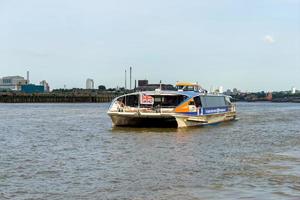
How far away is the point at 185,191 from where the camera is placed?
1481cm

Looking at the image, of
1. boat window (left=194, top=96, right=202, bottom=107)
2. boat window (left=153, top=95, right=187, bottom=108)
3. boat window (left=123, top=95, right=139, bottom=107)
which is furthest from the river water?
boat window (left=153, top=95, right=187, bottom=108)

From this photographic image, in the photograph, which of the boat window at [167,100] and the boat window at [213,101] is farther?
the boat window at [213,101]

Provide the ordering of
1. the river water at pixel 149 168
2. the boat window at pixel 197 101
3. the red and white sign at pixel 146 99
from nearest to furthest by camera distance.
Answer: the river water at pixel 149 168
the red and white sign at pixel 146 99
the boat window at pixel 197 101

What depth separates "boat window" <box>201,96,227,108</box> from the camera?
43.5 metres

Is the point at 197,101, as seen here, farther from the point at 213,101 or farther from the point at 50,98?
the point at 50,98

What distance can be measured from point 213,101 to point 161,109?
36.2 ft

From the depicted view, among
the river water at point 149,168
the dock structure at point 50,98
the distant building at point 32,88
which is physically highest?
the distant building at point 32,88

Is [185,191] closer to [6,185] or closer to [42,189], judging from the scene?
[42,189]

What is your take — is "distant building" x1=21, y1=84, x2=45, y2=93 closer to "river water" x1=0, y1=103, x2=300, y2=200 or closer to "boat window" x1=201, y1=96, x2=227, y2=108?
"boat window" x1=201, y1=96, x2=227, y2=108

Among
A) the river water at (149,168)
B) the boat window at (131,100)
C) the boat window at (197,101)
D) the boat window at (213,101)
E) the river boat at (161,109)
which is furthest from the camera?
the boat window at (213,101)

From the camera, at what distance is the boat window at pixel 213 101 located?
43.5 metres

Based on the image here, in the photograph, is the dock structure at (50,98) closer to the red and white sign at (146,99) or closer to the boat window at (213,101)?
the boat window at (213,101)

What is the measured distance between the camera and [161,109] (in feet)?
124

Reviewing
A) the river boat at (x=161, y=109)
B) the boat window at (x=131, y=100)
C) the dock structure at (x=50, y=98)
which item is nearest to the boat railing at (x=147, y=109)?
the river boat at (x=161, y=109)
